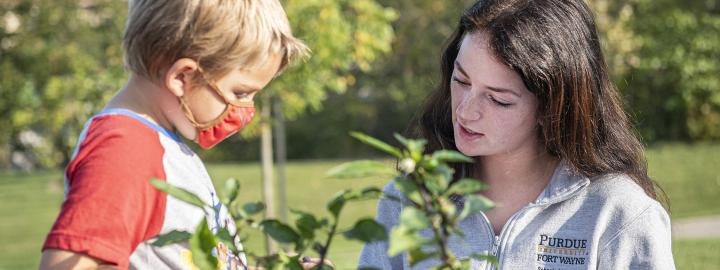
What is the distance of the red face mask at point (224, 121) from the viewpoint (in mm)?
1854

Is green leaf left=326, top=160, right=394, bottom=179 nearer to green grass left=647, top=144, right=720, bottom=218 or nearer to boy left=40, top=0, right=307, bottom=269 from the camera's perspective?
boy left=40, top=0, right=307, bottom=269

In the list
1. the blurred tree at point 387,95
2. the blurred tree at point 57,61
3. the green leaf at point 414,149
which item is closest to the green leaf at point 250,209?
the green leaf at point 414,149

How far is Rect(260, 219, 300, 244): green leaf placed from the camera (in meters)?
1.31

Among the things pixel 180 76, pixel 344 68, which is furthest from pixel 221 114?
pixel 344 68

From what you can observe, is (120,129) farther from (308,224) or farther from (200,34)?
(308,224)

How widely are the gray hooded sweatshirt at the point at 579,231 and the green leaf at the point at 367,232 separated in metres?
0.95

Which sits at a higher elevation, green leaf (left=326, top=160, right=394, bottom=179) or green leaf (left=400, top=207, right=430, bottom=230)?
green leaf (left=326, top=160, right=394, bottom=179)

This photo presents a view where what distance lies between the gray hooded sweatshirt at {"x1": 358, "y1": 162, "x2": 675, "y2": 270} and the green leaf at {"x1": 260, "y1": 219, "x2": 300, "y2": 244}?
92 centimetres

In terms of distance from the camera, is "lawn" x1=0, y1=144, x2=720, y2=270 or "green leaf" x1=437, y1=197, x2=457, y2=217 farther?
"lawn" x1=0, y1=144, x2=720, y2=270

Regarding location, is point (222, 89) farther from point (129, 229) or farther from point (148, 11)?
point (129, 229)

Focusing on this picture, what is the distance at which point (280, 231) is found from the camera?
1333mm

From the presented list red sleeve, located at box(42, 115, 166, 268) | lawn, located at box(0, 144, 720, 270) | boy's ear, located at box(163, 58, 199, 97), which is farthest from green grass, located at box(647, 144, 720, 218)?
red sleeve, located at box(42, 115, 166, 268)

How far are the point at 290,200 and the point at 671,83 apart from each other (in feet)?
29.6

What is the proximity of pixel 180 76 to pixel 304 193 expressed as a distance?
39.3ft
